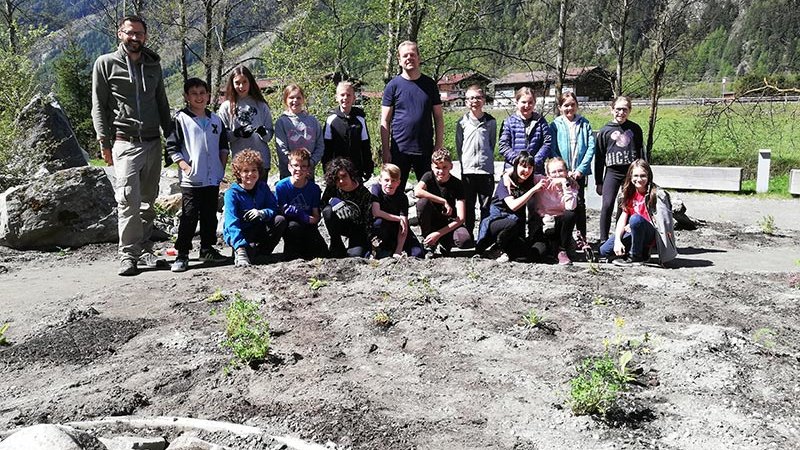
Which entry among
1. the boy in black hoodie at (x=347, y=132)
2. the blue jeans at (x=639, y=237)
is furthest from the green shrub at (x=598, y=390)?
the boy in black hoodie at (x=347, y=132)

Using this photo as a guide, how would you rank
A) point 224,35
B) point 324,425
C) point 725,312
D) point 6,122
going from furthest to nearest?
point 224,35
point 6,122
point 725,312
point 324,425

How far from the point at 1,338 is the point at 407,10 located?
13.5 meters

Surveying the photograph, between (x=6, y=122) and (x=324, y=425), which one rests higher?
(x=6, y=122)

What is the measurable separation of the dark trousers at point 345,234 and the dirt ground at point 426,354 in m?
0.58

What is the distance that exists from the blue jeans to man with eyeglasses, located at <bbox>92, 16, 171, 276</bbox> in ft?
15.0

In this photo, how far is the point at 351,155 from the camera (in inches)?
265

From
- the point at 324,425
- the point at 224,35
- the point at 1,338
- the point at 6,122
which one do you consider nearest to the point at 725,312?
the point at 324,425

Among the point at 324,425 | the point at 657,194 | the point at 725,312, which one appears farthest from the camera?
the point at 657,194

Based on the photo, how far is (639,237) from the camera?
6172 mm

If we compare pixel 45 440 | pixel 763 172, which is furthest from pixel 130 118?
pixel 763 172

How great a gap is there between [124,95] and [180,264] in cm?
166

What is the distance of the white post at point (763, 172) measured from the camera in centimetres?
1310

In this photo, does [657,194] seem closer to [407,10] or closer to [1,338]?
[1,338]

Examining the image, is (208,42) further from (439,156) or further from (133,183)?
(439,156)
